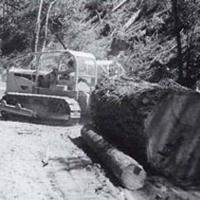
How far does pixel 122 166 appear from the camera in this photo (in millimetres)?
5469

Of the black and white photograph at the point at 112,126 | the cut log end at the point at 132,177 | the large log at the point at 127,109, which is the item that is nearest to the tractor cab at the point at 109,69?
the black and white photograph at the point at 112,126

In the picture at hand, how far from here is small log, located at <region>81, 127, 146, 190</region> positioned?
17.6ft

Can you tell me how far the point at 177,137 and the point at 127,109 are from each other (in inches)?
41.5

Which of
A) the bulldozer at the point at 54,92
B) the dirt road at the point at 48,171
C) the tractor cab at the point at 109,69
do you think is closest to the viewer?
the dirt road at the point at 48,171

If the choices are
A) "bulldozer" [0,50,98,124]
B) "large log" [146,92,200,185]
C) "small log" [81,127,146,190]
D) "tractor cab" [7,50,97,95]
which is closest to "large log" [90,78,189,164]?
"large log" [146,92,200,185]

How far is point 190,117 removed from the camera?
19.6ft

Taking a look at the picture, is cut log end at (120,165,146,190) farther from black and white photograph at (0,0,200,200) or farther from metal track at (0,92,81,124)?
metal track at (0,92,81,124)

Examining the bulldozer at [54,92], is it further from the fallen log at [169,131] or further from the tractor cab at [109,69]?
the fallen log at [169,131]

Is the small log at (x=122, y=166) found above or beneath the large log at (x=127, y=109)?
beneath

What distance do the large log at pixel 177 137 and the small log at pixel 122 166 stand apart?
1.73 feet

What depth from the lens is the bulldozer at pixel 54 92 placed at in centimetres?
1020

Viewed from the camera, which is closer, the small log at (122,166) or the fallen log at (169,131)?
the small log at (122,166)

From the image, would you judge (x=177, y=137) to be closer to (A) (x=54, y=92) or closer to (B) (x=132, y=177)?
(B) (x=132, y=177)

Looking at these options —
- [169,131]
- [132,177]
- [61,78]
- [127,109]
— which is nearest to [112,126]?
[127,109]
